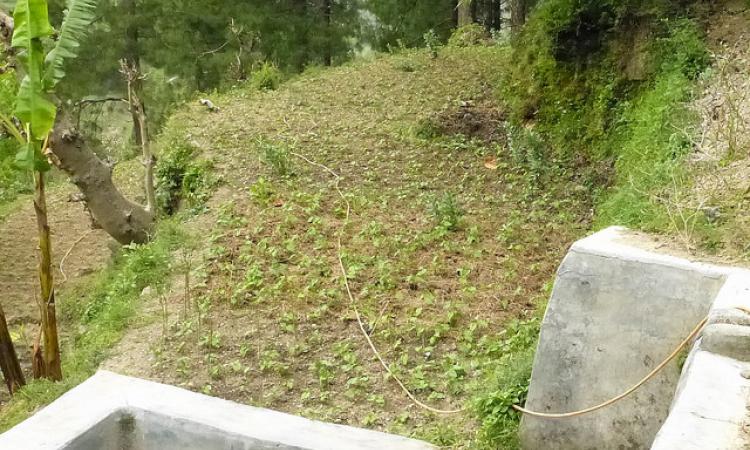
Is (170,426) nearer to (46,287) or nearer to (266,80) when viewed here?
(46,287)

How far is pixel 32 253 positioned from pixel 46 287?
5.28m

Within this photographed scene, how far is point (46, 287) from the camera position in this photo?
202 inches

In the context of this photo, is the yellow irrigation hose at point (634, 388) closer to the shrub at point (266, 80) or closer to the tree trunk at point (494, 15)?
the shrub at point (266, 80)

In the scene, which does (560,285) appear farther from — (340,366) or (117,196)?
(117,196)

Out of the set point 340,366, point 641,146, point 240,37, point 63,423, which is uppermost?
point 240,37

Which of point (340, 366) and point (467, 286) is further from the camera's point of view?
point (467, 286)

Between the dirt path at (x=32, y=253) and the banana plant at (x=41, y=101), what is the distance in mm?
2765

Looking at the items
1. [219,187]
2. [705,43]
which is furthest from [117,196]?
[705,43]

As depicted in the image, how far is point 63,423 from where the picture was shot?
2803mm

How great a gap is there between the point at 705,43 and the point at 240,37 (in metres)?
11.2

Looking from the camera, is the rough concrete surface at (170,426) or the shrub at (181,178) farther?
the shrub at (181,178)

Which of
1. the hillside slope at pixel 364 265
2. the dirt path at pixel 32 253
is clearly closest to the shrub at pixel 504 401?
the hillside slope at pixel 364 265

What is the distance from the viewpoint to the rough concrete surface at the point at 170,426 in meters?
2.81

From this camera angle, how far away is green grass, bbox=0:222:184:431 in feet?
16.9
